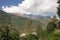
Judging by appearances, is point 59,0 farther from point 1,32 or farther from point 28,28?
point 28,28

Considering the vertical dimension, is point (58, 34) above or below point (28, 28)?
below

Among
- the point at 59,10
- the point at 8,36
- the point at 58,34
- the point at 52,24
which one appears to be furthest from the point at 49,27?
the point at 58,34

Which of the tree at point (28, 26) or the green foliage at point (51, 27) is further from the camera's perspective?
the tree at point (28, 26)

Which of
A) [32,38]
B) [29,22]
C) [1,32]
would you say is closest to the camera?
[1,32]

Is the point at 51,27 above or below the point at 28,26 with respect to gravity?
below

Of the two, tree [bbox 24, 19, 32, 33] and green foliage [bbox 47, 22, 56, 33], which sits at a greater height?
tree [bbox 24, 19, 32, 33]

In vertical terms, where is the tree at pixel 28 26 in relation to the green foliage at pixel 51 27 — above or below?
above

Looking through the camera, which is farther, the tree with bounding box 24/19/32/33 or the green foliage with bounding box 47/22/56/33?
the tree with bounding box 24/19/32/33

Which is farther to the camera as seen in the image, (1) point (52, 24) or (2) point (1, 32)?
(1) point (52, 24)

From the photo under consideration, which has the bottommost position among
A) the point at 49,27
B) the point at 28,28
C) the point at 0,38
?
the point at 0,38

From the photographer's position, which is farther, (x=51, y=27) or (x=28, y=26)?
(x=28, y=26)

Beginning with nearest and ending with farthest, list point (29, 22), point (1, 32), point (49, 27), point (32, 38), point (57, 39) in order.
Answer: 1. point (57, 39)
2. point (1, 32)
3. point (32, 38)
4. point (49, 27)
5. point (29, 22)
